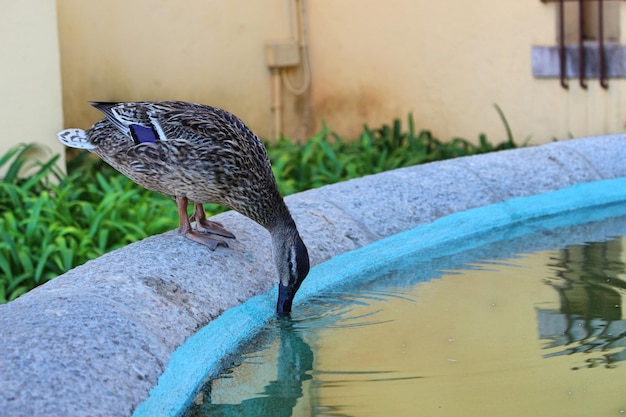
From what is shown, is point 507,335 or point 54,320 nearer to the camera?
point 54,320

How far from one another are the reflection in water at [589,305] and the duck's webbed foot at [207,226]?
3.89 ft

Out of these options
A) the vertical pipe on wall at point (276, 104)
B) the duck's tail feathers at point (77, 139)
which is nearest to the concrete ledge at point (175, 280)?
the duck's tail feathers at point (77, 139)

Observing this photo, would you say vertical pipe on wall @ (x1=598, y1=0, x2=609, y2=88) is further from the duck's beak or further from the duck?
the duck's beak

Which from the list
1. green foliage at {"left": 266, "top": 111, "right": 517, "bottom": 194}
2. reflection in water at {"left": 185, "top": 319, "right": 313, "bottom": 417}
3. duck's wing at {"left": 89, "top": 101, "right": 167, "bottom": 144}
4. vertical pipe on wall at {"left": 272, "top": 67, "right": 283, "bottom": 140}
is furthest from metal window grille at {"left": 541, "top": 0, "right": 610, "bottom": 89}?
reflection in water at {"left": 185, "top": 319, "right": 313, "bottom": 417}

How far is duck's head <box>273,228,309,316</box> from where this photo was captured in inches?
139

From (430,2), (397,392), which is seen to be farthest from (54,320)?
(430,2)

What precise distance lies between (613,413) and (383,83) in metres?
5.79

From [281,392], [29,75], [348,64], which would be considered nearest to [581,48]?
[348,64]

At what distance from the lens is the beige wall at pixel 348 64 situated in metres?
6.97

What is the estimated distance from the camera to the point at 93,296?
3031 millimetres

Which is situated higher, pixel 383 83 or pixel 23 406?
pixel 383 83

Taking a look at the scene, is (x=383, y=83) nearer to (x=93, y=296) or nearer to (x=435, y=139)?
(x=435, y=139)

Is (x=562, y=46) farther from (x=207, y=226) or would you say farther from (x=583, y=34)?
(x=207, y=226)

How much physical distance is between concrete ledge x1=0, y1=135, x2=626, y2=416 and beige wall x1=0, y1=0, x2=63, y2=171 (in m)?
2.08
